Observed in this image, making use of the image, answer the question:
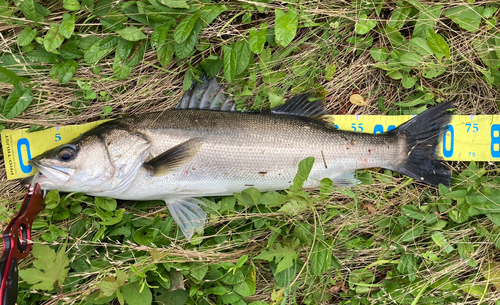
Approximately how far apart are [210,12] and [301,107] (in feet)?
3.79

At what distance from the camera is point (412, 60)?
2.91m

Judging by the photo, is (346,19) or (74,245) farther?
(346,19)

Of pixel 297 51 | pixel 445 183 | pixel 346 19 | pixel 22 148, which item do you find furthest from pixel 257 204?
pixel 22 148

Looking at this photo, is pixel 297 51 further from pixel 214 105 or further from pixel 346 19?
pixel 214 105

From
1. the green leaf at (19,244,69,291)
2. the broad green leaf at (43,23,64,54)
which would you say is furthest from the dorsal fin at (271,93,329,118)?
the green leaf at (19,244,69,291)

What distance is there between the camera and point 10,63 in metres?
2.85

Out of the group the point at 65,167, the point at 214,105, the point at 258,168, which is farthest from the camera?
the point at 214,105

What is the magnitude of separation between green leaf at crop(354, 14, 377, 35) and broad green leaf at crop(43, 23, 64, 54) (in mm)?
2614

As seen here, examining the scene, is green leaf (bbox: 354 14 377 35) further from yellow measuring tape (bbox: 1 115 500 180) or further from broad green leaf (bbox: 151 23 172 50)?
broad green leaf (bbox: 151 23 172 50)

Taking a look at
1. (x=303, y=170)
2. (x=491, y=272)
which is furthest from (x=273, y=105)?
(x=491, y=272)

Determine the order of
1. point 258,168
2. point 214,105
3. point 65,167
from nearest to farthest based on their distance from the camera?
1. point 65,167
2. point 258,168
3. point 214,105

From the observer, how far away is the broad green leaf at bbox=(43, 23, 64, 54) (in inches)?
108

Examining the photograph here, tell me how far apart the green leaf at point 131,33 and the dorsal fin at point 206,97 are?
609mm

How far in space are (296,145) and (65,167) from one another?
6.23 ft
